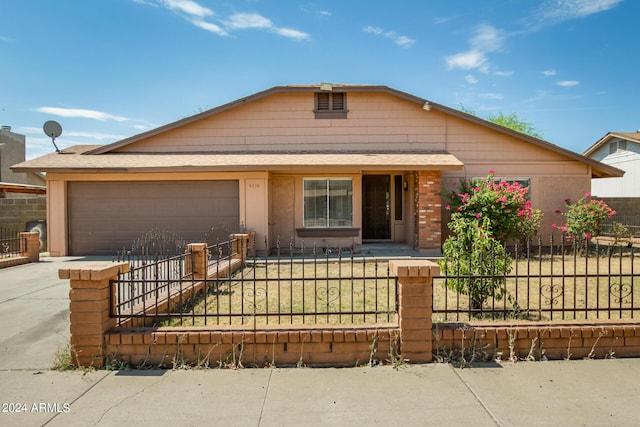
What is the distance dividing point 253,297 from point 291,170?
23.1ft

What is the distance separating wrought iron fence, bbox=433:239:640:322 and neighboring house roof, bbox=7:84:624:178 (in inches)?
155

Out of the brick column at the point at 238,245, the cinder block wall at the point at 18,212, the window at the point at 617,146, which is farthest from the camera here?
the window at the point at 617,146

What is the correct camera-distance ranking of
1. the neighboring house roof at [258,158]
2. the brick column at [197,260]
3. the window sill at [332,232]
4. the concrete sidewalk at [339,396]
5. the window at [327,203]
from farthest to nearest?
1. the window at [327,203]
2. the window sill at [332,232]
3. the neighboring house roof at [258,158]
4. the brick column at [197,260]
5. the concrete sidewalk at [339,396]

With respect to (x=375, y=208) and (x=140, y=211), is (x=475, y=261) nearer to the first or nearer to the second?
(x=375, y=208)

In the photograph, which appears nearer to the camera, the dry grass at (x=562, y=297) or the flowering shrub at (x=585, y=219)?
→ the dry grass at (x=562, y=297)

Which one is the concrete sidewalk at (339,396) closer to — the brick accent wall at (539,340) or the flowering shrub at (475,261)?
the brick accent wall at (539,340)

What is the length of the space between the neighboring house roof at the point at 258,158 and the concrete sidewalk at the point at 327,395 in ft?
27.2

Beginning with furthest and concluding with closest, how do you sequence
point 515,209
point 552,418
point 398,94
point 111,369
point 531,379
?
point 398,94, point 515,209, point 111,369, point 531,379, point 552,418

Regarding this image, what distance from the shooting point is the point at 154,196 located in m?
13.0

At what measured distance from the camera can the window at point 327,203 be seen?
44.3 feet

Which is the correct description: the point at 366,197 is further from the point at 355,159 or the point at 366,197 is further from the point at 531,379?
the point at 531,379

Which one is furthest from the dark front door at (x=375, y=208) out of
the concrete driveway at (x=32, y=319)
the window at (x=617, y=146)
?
the window at (x=617, y=146)

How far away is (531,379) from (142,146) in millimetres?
13478

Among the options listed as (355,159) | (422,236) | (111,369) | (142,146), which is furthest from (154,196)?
(111,369)
